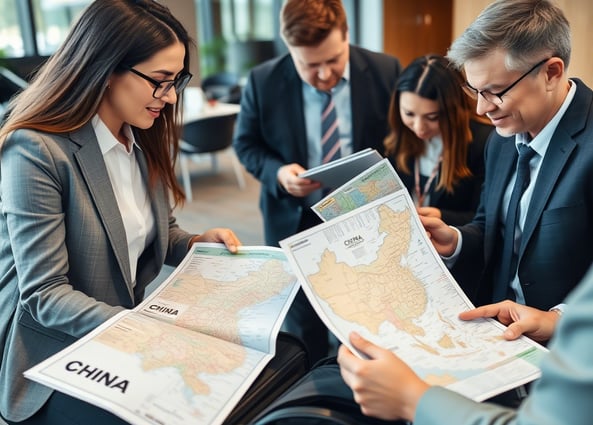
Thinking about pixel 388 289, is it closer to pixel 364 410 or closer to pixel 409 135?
pixel 364 410

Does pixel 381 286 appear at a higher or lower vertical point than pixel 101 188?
lower

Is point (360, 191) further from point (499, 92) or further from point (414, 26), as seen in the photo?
point (414, 26)

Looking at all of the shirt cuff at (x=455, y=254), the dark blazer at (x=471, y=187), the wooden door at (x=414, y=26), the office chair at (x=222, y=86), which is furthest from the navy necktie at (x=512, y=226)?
the office chair at (x=222, y=86)

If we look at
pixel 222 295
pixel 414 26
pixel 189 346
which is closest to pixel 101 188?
pixel 222 295

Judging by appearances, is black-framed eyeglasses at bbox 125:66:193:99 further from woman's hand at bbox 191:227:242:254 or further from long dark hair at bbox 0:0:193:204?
woman's hand at bbox 191:227:242:254

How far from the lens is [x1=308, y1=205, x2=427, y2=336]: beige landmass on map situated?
43.7 inches

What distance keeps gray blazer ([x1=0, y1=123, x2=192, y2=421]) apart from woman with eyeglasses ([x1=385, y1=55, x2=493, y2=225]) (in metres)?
1.11

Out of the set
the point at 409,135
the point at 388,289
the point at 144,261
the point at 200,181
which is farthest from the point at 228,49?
the point at 388,289

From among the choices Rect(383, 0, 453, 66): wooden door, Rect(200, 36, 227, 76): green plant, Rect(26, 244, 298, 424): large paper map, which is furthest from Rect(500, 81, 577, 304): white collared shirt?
Rect(200, 36, 227, 76): green plant

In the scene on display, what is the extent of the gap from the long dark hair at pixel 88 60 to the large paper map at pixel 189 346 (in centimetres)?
49

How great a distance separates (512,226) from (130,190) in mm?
1067

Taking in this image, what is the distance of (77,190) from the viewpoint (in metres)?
1.40

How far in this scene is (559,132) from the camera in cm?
137

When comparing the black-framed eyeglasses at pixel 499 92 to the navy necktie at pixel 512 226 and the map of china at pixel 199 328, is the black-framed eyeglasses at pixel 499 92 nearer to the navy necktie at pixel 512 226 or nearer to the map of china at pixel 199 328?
the navy necktie at pixel 512 226
